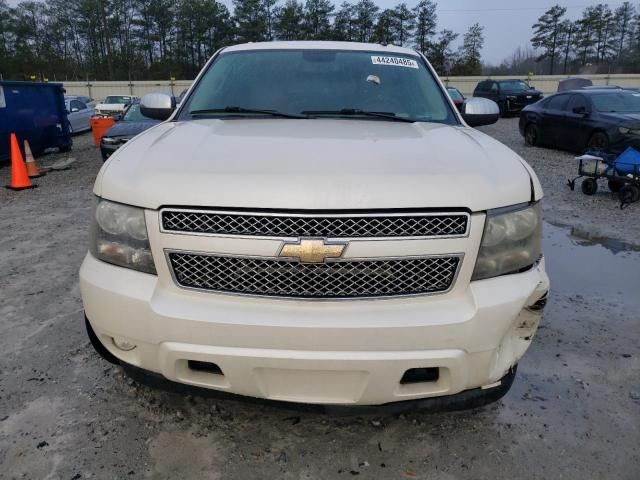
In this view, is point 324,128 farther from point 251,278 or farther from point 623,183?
point 623,183

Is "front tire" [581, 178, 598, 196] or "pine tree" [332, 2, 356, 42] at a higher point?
"pine tree" [332, 2, 356, 42]

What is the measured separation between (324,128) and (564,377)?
1.91 metres

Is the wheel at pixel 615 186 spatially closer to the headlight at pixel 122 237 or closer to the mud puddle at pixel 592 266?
the mud puddle at pixel 592 266

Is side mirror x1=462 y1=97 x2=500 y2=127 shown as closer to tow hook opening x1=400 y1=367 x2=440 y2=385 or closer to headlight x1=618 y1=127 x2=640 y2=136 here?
tow hook opening x1=400 y1=367 x2=440 y2=385

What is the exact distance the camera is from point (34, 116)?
12.5 metres

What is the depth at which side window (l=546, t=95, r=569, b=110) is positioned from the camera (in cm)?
1250

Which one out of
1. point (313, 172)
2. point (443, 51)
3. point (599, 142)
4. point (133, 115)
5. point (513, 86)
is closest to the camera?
point (313, 172)

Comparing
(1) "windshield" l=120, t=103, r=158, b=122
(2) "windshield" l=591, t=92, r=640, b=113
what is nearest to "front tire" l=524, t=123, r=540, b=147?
(2) "windshield" l=591, t=92, r=640, b=113

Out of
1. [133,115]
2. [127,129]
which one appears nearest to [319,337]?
[127,129]

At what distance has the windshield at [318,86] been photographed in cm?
321

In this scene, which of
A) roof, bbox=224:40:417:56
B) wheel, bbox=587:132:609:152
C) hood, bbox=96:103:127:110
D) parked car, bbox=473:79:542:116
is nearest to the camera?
roof, bbox=224:40:417:56

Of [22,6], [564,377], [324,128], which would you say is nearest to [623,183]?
[564,377]

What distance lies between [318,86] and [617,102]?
1053 cm

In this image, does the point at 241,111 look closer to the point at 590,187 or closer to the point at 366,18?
the point at 590,187
